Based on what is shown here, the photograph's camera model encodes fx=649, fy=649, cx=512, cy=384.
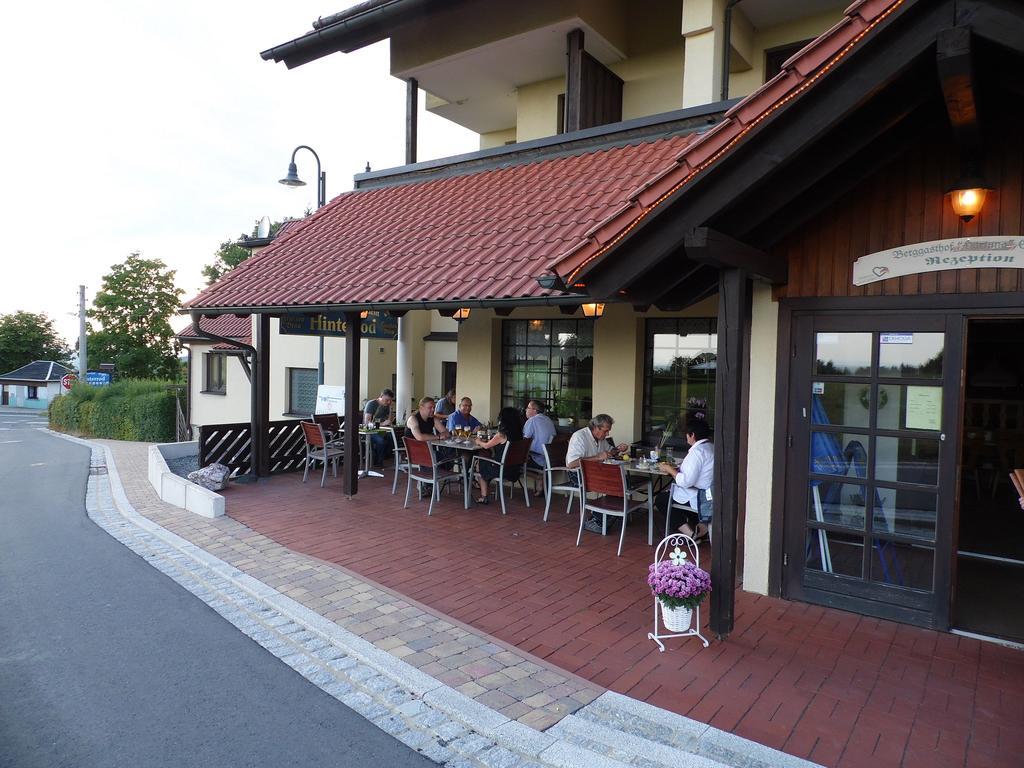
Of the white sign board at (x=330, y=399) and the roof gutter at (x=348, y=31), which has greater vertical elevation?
the roof gutter at (x=348, y=31)

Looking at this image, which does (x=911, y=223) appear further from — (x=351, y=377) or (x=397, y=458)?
(x=397, y=458)

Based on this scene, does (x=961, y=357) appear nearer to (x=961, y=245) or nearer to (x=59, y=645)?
(x=961, y=245)

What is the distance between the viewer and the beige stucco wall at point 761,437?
534 centimetres

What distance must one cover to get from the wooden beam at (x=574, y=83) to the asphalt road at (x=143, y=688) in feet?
23.2

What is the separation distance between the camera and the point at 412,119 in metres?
10.0

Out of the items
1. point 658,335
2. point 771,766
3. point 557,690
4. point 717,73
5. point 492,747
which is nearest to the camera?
point 771,766

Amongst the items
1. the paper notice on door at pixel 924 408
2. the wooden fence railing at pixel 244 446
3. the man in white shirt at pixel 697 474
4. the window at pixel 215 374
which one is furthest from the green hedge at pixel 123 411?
the paper notice on door at pixel 924 408

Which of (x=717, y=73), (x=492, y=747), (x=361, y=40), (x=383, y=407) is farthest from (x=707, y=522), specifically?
(x=361, y=40)

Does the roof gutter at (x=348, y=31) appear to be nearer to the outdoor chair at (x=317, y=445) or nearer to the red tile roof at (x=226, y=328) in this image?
the outdoor chair at (x=317, y=445)

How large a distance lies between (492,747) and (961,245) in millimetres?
4437

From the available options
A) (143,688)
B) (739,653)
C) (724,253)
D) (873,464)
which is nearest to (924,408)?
(873,464)

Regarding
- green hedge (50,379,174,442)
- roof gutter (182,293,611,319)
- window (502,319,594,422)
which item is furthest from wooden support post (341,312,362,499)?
green hedge (50,379,174,442)

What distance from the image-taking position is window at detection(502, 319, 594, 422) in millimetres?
9711

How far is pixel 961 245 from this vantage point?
4.48 m
